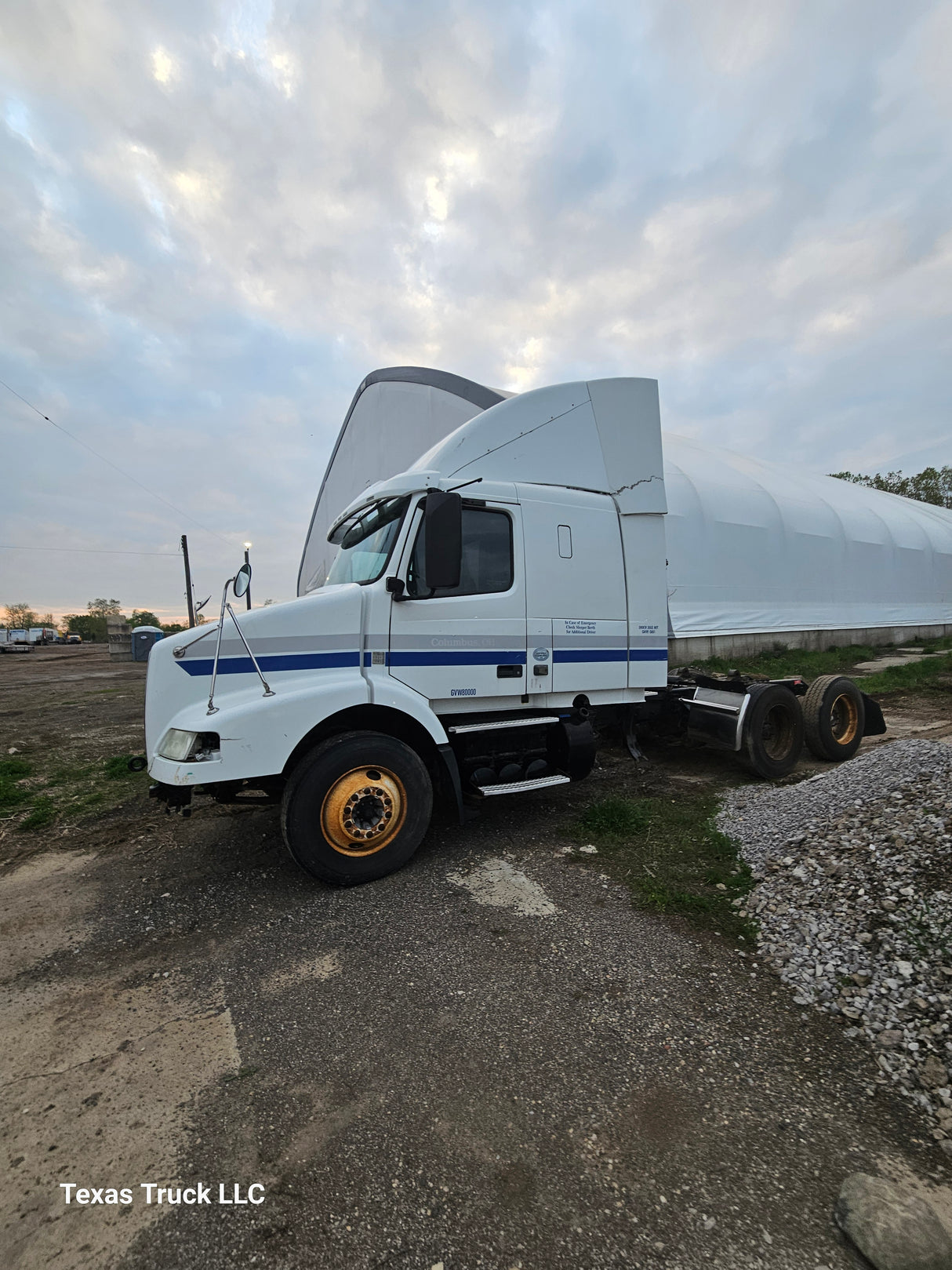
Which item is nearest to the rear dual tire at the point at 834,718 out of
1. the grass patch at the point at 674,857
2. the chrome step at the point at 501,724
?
the grass patch at the point at 674,857

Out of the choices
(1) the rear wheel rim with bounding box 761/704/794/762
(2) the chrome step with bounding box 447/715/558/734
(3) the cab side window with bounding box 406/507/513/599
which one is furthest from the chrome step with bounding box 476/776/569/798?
(1) the rear wheel rim with bounding box 761/704/794/762

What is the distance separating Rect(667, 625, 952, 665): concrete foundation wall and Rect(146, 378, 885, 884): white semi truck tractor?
258 inches

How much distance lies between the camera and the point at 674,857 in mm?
4062

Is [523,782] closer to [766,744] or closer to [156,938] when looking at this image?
[156,938]

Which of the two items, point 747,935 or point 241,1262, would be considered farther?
point 747,935

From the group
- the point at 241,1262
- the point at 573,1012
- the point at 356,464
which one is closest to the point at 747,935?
the point at 573,1012

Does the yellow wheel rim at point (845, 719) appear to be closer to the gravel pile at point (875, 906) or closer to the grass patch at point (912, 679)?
the gravel pile at point (875, 906)

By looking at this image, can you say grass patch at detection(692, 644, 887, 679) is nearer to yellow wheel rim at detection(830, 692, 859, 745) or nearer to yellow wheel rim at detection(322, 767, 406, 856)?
yellow wheel rim at detection(830, 692, 859, 745)

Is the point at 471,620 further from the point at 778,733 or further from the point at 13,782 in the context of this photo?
the point at 13,782

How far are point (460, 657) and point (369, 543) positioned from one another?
48.4 inches

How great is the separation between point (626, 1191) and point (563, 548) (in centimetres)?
396

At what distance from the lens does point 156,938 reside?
10.7ft

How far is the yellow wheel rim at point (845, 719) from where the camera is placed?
6.55m

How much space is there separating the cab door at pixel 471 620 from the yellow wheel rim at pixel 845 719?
14.6 feet
